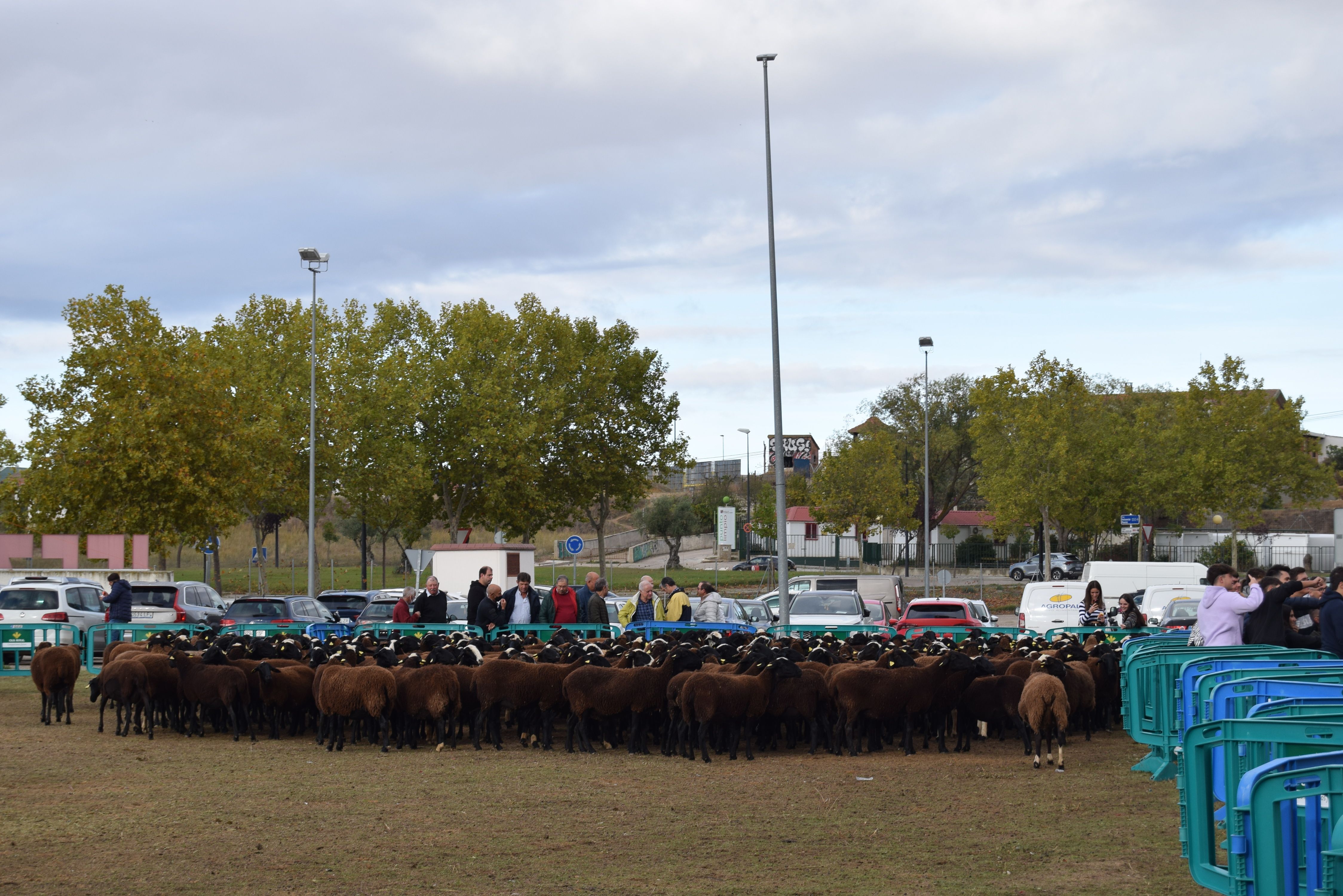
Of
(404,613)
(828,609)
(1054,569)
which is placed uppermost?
(404,613)

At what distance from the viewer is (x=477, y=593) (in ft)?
60.0

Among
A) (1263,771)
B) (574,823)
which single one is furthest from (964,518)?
(1263,771)

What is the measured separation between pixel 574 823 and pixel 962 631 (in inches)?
466

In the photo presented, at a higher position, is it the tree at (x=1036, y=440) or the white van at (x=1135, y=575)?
the tree at (x=1036, y=440)

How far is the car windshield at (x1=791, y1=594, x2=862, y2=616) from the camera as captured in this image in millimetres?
22719

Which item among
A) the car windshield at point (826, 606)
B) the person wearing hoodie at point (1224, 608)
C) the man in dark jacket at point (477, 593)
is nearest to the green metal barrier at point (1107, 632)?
the person wearing hoodie at point (1224, 608)

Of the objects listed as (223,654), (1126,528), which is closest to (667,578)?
(223,654)

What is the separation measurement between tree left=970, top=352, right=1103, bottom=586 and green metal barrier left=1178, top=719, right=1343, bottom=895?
43.4 meters

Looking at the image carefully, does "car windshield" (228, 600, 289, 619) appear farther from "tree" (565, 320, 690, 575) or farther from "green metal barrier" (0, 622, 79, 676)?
"tree" (565, 320, 690, 575)

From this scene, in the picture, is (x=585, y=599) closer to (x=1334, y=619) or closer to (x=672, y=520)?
(x=1334, y=619)

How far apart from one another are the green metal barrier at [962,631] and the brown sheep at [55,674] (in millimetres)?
11164

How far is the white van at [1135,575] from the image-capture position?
27.4 m

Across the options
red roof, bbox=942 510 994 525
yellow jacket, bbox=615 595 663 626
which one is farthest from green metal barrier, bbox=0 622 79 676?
red roof, bbox=942 510 994 525

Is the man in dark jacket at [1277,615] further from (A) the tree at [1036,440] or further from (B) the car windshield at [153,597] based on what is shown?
(A) the tree at [1036,440]
